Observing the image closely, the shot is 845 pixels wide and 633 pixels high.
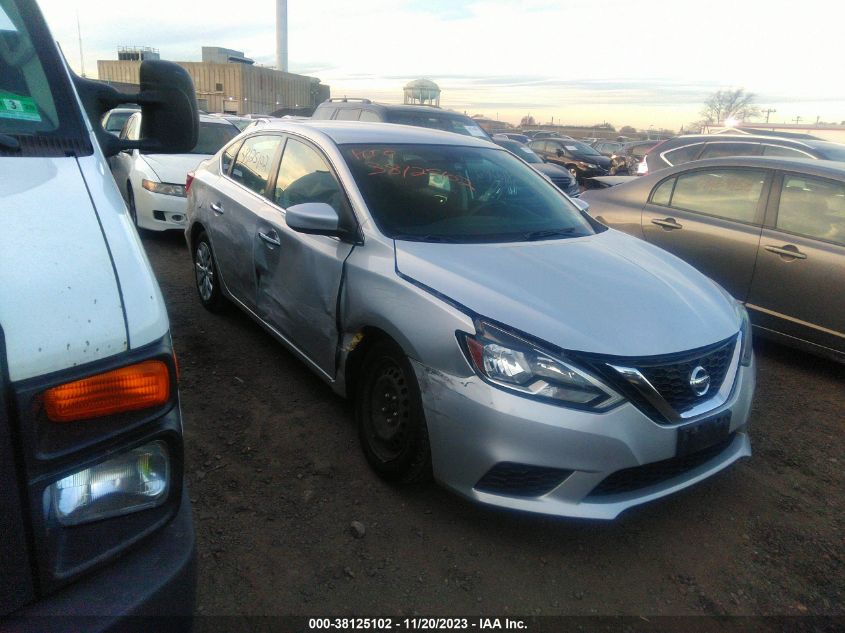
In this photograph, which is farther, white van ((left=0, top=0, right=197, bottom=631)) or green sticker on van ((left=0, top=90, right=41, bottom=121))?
green sticker on van ((left=0, top=90, right=41, bottom=121))

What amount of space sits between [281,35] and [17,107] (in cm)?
5844

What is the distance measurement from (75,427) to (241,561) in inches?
54.6

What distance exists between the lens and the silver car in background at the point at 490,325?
232cm

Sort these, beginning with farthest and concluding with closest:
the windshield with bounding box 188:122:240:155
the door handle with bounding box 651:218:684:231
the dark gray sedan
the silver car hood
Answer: the windshield with bounding box 188:122:240:155
the door handle with bounding box 651:218:684:231
the dark gray sedan
the silver car hood

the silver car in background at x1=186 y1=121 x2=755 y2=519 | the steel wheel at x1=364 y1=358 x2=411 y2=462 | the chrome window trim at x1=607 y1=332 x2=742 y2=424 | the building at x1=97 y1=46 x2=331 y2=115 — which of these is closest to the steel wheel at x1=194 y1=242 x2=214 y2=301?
the silver car in background at x1=186 y1=121 x2=755 y2=519

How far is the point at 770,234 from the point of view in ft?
15.1

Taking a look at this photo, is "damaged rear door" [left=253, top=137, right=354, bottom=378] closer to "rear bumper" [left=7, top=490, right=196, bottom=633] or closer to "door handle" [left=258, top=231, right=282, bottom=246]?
"door handle" [left=258, top=231, right=282, bottom=246]

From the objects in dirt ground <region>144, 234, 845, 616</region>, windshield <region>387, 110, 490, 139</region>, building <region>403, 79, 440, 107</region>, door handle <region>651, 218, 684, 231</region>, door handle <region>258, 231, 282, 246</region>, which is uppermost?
building <region>403, 79, 440, 107</region>

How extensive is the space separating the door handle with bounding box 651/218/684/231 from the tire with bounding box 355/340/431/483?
3349 mm

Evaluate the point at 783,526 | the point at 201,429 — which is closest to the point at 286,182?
the point at 201,429

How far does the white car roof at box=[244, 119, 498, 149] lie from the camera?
3.66m

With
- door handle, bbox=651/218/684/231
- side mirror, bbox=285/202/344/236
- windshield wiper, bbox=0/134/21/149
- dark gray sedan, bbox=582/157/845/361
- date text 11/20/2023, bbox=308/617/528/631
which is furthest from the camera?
door handle, bbox=651/218/684/231

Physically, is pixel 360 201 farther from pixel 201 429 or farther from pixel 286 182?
pixel 201 429

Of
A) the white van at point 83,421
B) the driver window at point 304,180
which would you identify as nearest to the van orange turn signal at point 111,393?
the white van at point 83,421
